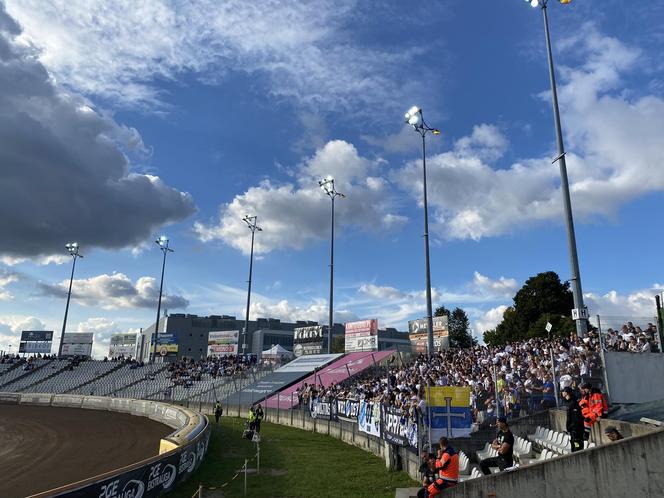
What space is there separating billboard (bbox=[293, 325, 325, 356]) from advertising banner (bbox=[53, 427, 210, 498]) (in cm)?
4168

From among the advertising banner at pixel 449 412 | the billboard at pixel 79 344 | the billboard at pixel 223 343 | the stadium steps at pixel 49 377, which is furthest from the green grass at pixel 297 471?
the billboard at pixel 79 344

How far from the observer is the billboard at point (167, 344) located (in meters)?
84.6

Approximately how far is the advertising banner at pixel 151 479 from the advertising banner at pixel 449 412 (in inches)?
295

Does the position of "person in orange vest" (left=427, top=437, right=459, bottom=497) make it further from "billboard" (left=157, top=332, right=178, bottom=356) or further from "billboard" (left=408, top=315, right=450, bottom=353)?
"billboard" (left=157, top=332, right=178, bottom=356)

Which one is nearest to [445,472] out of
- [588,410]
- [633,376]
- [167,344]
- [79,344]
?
[588,410]

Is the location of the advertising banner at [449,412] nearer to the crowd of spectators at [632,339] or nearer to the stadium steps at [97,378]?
the crowd of spectators at [632,339]

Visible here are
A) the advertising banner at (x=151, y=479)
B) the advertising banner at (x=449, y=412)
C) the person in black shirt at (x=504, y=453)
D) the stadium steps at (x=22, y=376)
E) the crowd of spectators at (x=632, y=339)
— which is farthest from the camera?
the stadium steps at (x=22, y=376)

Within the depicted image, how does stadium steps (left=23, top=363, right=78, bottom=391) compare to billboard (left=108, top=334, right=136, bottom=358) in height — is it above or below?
below

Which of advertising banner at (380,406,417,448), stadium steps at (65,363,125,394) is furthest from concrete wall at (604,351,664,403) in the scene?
stadium steps at (65,363,125,394)

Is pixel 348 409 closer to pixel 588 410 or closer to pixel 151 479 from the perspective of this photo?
pixel 151 479

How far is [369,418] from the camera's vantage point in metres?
21.3

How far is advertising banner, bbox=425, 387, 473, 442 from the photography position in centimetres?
1523

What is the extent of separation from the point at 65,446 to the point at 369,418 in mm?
13383

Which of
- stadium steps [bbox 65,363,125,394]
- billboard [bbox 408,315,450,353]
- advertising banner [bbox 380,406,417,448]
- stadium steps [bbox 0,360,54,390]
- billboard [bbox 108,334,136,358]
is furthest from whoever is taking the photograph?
billboard [bbox 108,334,136,358]
